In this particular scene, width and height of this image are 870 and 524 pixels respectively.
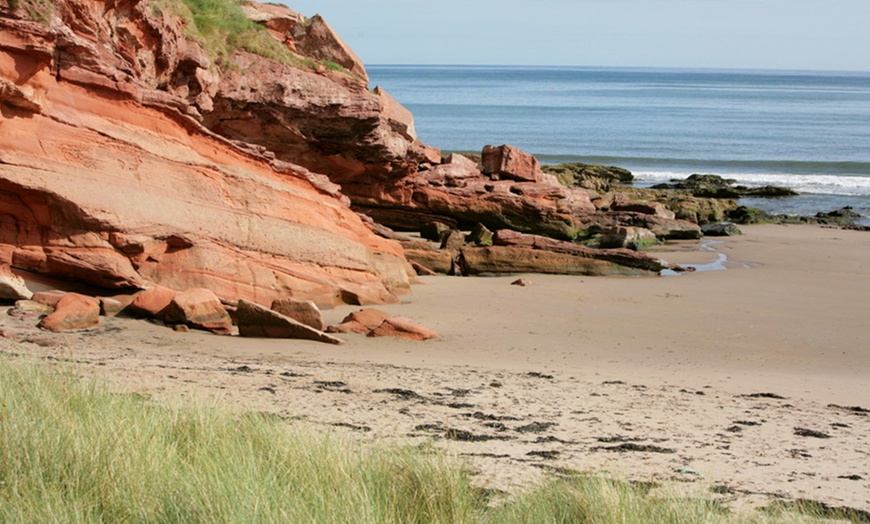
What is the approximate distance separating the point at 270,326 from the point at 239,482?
586 cm

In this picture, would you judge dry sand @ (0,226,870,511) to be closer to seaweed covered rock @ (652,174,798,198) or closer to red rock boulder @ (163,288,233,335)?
red rock boulder @ (163,288,233,335)

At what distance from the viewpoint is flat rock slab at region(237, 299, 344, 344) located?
10719mm

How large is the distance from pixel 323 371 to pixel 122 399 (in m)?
2.72

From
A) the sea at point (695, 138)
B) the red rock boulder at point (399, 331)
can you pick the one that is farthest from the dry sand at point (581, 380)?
the sea at point (695, 138)

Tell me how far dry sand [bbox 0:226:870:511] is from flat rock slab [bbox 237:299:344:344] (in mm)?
270

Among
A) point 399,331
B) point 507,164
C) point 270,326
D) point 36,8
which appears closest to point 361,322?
point 399,331

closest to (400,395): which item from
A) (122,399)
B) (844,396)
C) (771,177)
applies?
(122,399)

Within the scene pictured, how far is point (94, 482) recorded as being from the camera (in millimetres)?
5078

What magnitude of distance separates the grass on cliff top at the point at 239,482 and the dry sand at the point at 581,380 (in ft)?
2.05

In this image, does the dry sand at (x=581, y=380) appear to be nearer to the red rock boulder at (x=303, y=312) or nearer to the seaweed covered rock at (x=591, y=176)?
the red rock boulder at (x=303, y=312)

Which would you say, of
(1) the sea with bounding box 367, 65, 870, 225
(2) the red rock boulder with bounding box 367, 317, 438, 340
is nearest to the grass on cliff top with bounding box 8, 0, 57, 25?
(2) the red rock boulder with bounding box 367, 317, 438, 340

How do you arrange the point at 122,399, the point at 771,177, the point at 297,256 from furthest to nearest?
1. the point at 771,177
2. the point at 297,256
3. the point at 122,399

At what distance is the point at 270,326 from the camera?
10.8 metres

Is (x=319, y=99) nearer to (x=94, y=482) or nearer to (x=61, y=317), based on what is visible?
(x=61, y=317)
